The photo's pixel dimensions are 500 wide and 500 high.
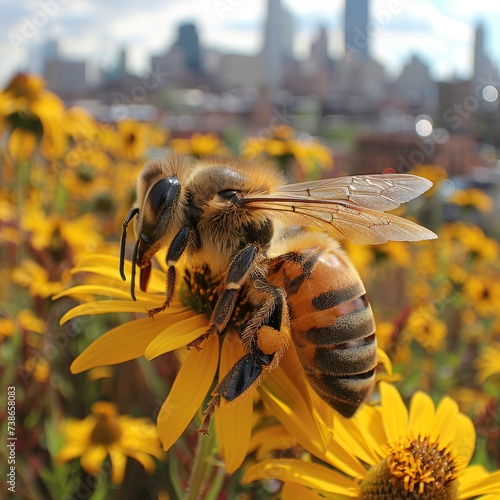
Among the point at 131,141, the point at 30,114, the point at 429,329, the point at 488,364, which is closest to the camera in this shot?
the point at 30,114

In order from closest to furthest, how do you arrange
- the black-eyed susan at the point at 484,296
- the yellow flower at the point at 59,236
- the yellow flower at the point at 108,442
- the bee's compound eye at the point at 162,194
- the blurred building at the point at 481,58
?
the bee's compound eye at the point at 162,194
the yellow flower at the point at 108,442
the yellow flower at the point at 59,236
the black-eyed susan at the point at 484,296
the blurred building at the point at 481,58

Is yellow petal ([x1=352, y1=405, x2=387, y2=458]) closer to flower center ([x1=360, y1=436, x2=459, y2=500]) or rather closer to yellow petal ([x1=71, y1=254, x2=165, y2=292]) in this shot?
flower center ([x1=360, y1=436, x2=459, y2=500])

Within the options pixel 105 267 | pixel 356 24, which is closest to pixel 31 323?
pixel 105 267

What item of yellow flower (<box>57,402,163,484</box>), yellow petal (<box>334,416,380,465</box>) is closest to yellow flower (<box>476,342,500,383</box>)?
yellow flower (<box>57,402,163,484</box>)

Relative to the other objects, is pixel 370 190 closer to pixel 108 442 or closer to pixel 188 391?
pixel 188 391

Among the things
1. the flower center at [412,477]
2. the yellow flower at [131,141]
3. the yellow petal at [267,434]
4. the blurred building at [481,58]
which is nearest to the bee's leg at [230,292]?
the yellow petal at [267,434]

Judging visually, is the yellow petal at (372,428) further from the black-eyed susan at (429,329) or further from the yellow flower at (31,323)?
the black-eyed susan at (429,329)
